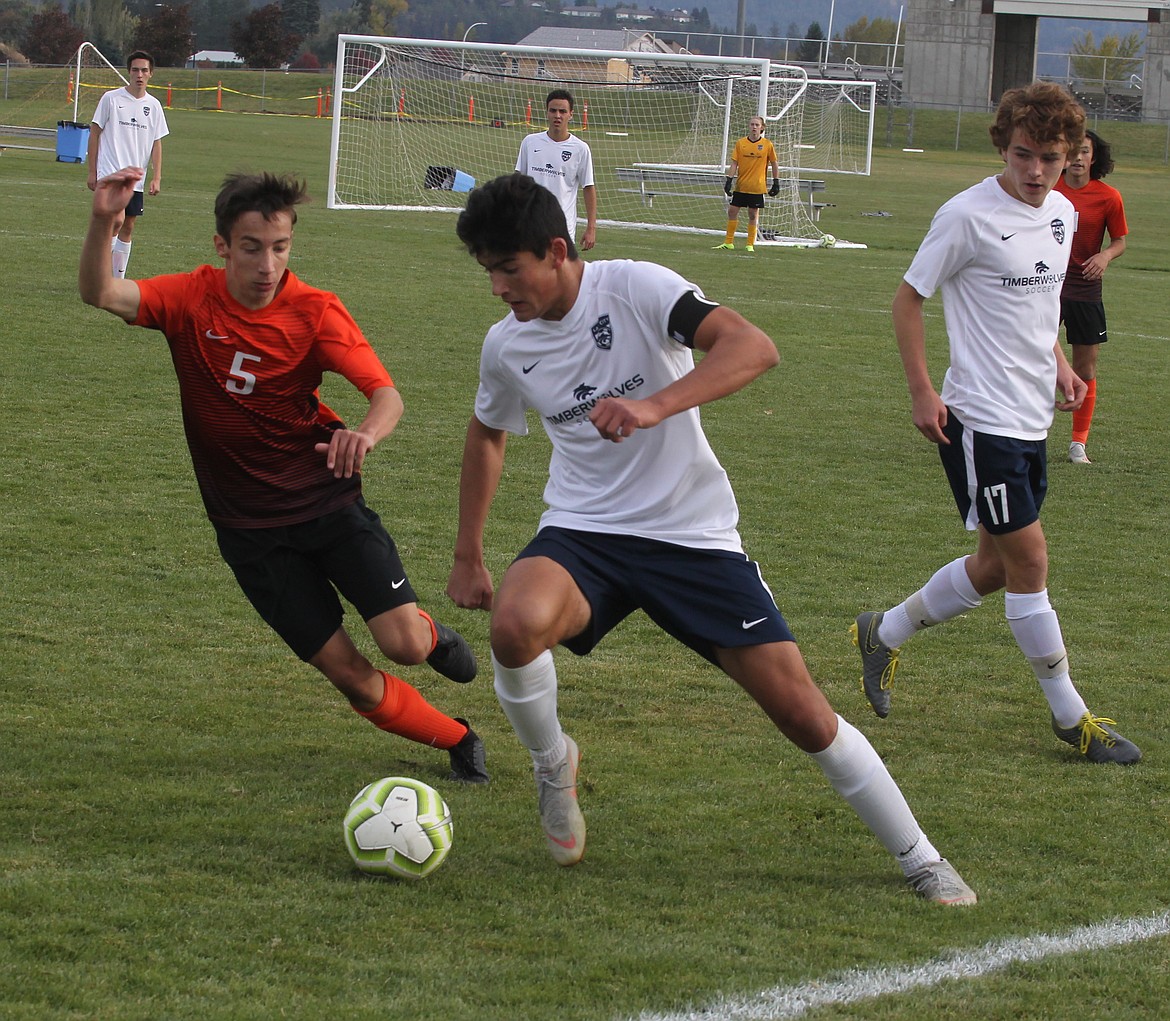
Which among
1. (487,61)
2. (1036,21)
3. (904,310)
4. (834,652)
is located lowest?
(834,652)

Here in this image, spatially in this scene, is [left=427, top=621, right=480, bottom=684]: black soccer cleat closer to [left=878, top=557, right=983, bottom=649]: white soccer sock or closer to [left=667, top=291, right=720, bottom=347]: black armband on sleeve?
[left=667, top=291, right=720, bottom=347]: black armband on sleeve

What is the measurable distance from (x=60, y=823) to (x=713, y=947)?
172cm

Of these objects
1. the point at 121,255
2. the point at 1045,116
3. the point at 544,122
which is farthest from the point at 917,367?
the point at 544,122

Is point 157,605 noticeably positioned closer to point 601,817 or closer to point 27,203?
point 601,817

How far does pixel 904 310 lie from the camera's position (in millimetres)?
4793

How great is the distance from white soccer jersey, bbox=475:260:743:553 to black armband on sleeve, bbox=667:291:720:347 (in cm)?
3

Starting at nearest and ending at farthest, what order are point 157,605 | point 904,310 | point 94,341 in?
point 904,310
point 157,605
point 94,341

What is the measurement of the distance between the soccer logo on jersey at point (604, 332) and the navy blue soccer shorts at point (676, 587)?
45cm

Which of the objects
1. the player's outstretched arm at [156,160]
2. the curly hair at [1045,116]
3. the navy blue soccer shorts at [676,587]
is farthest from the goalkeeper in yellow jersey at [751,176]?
the navy blue soccer shorts at [676,587]

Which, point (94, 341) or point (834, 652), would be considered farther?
point (94, 341)

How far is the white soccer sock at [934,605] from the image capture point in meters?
5.10

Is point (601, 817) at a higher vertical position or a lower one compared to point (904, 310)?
lower

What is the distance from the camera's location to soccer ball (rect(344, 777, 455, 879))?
11.9 feet

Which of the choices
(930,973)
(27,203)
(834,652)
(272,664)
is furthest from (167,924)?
(27,203)
